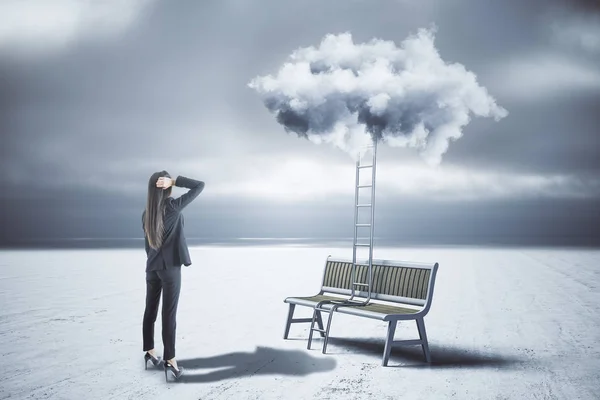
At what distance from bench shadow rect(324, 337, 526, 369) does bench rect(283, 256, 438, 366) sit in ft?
0.48

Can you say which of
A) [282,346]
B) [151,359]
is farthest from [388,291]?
[151,359]

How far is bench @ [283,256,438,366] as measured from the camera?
511cm

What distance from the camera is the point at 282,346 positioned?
230 inches

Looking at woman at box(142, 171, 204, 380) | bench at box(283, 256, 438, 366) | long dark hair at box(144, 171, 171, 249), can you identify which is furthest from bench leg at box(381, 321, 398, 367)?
long dark hair at box(144, 171, 171, 249)

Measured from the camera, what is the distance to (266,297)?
9.39 meters

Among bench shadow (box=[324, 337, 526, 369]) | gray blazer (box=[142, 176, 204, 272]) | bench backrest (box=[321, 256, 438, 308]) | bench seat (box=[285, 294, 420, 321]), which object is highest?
gray blazer (box=[142, 176, 204, 272])

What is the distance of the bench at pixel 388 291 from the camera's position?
16.8 feet

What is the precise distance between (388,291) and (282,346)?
107 cm

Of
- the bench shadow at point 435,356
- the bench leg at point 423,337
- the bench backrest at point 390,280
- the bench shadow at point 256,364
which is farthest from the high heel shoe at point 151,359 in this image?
the bench leg at point 423,337

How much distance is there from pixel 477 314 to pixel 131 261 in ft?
36.2

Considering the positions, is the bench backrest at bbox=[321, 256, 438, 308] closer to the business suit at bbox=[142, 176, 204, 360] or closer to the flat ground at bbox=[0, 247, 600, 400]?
the flat ground at bbox=[0, 247, 600, 400]

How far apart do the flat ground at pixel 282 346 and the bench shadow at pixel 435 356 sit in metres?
0.02

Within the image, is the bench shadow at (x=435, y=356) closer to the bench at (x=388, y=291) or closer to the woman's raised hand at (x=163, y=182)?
the bench at (x=388, y=291)

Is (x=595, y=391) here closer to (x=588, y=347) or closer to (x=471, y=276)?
(x=588, y=347)
